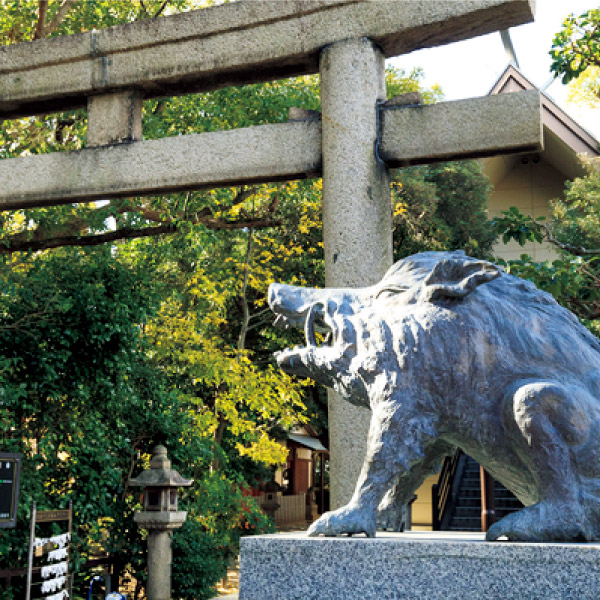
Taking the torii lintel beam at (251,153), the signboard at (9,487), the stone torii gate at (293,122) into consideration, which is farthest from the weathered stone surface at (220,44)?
the signboard at (9,487)

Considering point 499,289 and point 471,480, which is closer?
point 499,289

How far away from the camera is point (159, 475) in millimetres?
7625

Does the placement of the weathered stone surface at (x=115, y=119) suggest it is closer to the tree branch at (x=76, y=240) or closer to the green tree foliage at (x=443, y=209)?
the tree branch at (x=76, y=240)

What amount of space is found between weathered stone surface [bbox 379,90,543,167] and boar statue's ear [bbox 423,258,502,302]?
257 centimetres

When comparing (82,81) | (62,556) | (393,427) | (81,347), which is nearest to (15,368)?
(81,347)

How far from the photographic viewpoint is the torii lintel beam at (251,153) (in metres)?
4.61

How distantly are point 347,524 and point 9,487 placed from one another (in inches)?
171

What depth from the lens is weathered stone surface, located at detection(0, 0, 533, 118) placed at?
4.77 m

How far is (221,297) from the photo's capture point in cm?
1095

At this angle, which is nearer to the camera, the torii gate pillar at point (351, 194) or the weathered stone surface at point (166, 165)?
the torii gate pillar at point (351, 194)

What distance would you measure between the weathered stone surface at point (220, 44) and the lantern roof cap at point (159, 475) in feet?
12.6

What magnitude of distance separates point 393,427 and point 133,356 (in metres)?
5.74

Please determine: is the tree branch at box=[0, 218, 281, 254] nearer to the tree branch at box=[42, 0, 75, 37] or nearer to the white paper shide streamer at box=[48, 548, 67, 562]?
the tree branch at box=[42, 0, 75, 37]

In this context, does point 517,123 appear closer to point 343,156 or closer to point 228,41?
point 343,156
